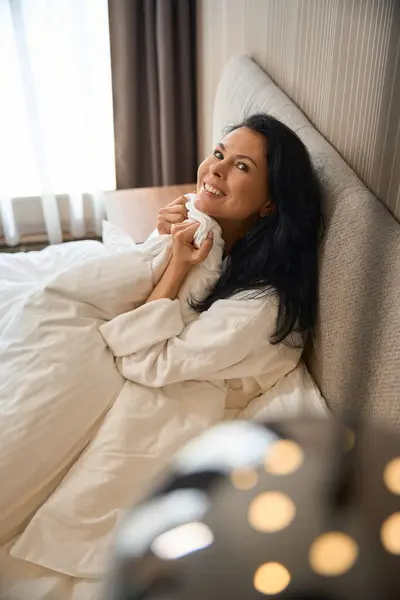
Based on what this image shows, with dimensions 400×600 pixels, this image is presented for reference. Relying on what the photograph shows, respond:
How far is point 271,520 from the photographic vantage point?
22 centimetres

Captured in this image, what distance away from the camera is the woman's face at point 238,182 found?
1243mm

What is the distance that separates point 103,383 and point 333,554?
932 millimetres

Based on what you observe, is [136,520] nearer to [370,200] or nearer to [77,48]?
[370,200]

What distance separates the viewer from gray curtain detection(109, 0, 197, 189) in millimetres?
2211

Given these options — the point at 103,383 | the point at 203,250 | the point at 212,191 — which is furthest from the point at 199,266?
the point at 103,383

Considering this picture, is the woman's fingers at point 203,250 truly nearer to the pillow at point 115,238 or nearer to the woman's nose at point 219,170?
the woman's nose at point 219,170

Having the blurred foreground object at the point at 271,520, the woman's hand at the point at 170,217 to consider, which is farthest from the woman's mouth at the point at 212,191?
the blurred foreground object at the point at 271,520

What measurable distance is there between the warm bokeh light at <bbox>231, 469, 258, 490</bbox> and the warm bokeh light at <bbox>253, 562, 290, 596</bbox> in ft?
0.10

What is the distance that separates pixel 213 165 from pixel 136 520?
3.61ft

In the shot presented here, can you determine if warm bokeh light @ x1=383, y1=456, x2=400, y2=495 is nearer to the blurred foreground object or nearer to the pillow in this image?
the blurred foreground object

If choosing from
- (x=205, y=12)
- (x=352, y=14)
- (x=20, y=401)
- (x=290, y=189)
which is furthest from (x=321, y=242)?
(x=205, y=12)

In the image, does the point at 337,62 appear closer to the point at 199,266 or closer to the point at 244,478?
the point at 199,266

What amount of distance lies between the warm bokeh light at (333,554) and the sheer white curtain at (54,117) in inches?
90.7

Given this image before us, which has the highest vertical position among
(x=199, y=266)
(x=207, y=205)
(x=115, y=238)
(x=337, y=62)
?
(x=337, y=62)
